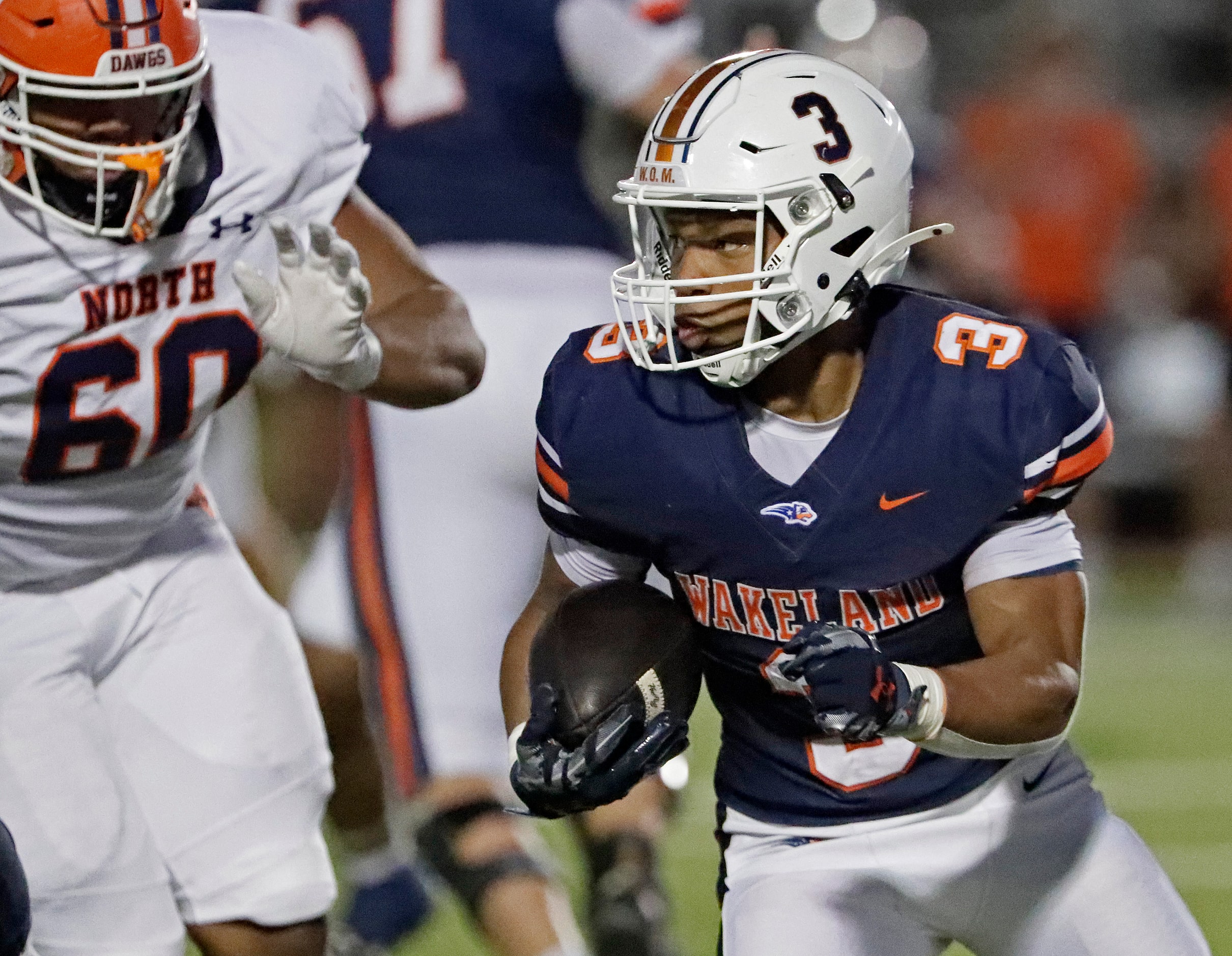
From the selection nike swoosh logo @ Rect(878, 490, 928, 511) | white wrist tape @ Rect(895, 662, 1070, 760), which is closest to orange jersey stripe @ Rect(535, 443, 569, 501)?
nike swoosh logo @ Rect(878, 490, 928, 511)

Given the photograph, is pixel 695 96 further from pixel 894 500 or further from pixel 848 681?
pixel 848 681

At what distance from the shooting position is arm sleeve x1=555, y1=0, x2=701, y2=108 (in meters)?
3.44

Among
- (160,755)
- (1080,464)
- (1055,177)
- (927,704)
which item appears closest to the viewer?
(927,704)

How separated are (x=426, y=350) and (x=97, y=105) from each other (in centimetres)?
57

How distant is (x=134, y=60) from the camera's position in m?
2.49

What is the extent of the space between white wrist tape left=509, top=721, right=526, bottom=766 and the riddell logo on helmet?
912 millimetres

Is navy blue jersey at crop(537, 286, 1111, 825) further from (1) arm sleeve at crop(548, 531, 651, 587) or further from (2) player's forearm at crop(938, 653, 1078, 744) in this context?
(2) player's forearm at crop(938, 653, 1078, 744)

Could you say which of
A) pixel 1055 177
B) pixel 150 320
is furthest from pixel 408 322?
pixel 1055 177

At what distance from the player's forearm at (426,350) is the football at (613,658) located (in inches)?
23.8

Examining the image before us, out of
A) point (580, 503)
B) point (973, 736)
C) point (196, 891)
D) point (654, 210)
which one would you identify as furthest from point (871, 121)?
point (196, 891)

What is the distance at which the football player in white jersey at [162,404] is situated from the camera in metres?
2.54

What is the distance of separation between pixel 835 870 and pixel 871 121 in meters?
0.89

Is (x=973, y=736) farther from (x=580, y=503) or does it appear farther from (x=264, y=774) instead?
(x=264, y=774)

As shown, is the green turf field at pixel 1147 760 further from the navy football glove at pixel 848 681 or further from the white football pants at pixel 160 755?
the navy football glove at pixel 848 681
